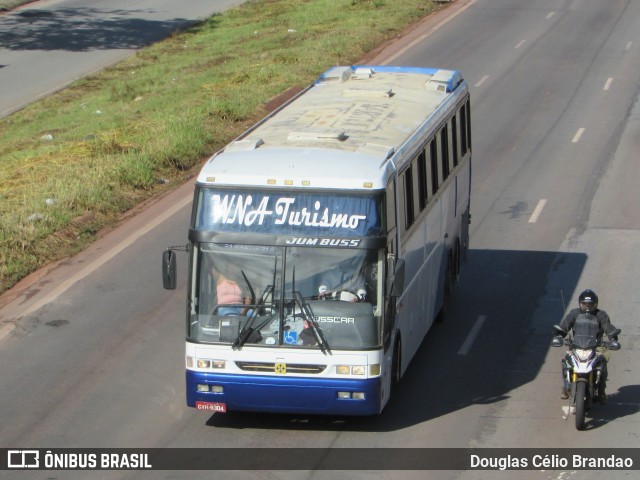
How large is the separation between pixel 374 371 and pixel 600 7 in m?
40.0

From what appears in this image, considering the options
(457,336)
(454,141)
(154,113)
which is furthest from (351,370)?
(154,113)

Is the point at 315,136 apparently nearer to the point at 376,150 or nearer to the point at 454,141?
the point at 376,150

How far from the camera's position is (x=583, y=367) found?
44.3 ft

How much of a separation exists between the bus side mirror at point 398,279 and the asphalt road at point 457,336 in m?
1.64

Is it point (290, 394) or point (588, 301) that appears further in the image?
point (588, 301)

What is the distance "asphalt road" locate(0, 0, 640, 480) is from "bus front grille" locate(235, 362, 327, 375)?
32.2 inches

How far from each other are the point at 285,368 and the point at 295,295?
77 cm

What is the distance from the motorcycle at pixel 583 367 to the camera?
13.4 m

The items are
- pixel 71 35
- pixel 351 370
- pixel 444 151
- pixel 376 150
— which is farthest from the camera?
pixel 71 35

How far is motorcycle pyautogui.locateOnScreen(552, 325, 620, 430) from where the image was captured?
44.1ft

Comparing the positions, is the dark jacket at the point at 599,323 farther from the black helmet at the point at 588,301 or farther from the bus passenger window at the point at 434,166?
the bus passenger window at the point at 434,166

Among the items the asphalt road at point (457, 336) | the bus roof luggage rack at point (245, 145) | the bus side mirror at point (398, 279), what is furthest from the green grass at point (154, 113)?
the bus side mirror at point (398, 279)

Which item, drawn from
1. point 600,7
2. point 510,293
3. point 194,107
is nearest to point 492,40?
point 600,7

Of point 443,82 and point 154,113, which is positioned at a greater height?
point 443,82
